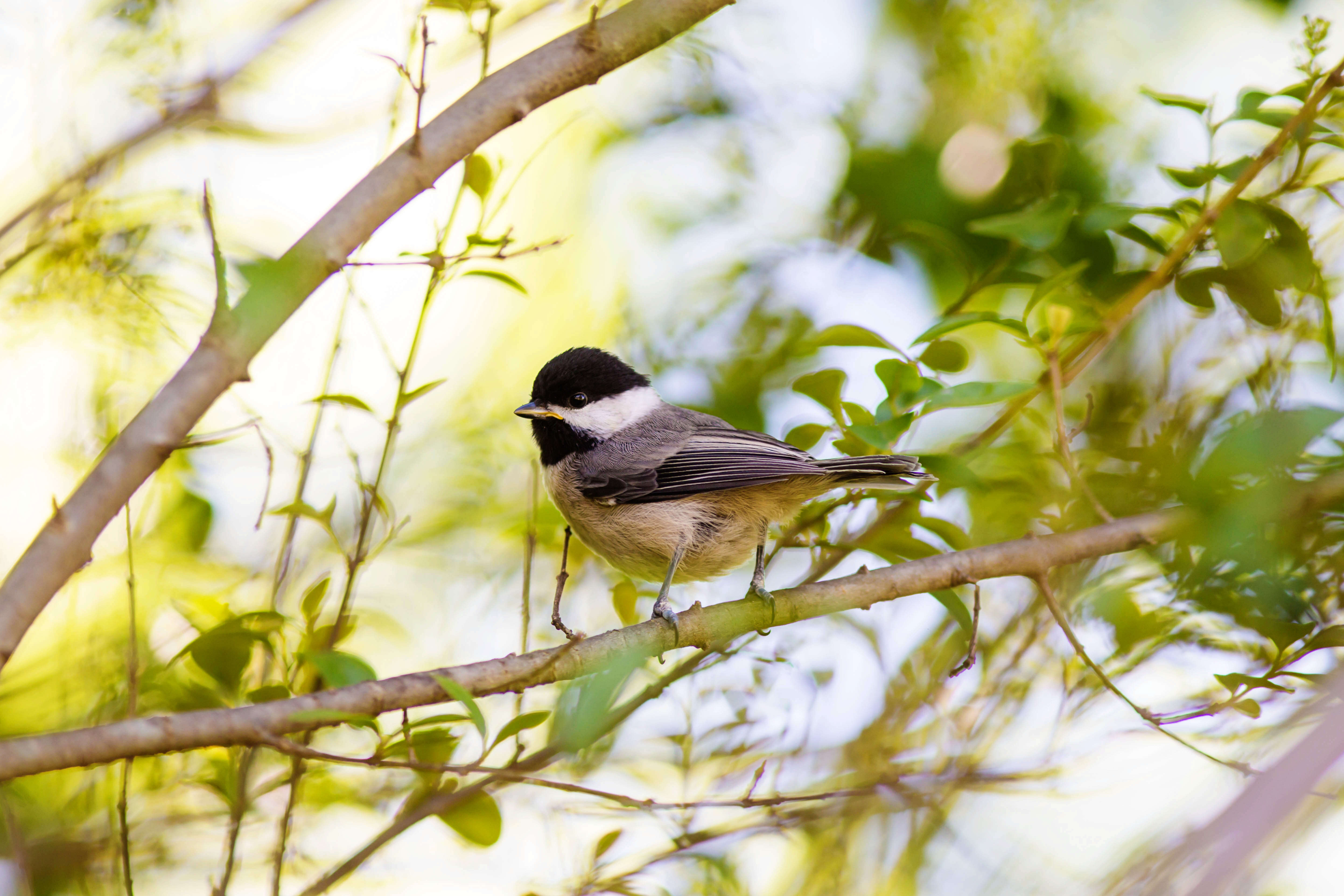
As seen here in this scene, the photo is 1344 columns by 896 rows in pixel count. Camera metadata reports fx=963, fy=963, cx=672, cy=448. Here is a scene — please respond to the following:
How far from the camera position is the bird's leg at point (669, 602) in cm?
194

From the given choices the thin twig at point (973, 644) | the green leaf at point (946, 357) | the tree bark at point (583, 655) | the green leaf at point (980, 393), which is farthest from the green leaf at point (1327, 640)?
the green leaf at point (946, 357)

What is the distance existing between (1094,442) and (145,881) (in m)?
2.60

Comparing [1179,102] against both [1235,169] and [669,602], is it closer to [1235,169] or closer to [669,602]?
[1235,169]

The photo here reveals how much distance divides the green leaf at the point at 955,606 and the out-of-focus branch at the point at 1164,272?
368 mm

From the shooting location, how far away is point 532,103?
1.59 metres

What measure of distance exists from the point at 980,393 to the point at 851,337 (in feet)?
1.09

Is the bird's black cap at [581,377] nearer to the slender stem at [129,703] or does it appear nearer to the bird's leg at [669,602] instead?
the bird's leg at [669,602]

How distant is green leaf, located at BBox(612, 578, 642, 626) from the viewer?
2209 millimetres

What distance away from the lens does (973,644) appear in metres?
1.88

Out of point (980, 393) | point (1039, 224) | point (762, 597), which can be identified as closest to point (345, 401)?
point (762, 597)

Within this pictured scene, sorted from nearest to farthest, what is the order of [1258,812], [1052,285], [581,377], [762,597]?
1. [1258,812]
2. [1052,285]
3. [762,597]
4. [581,377]

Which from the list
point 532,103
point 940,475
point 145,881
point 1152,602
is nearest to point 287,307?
point 532,103

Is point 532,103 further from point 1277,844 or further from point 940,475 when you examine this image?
point 1277,844

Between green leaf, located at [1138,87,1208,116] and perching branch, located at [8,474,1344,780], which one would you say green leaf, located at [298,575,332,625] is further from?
green leaf, located at [1138,87,1208,116]
